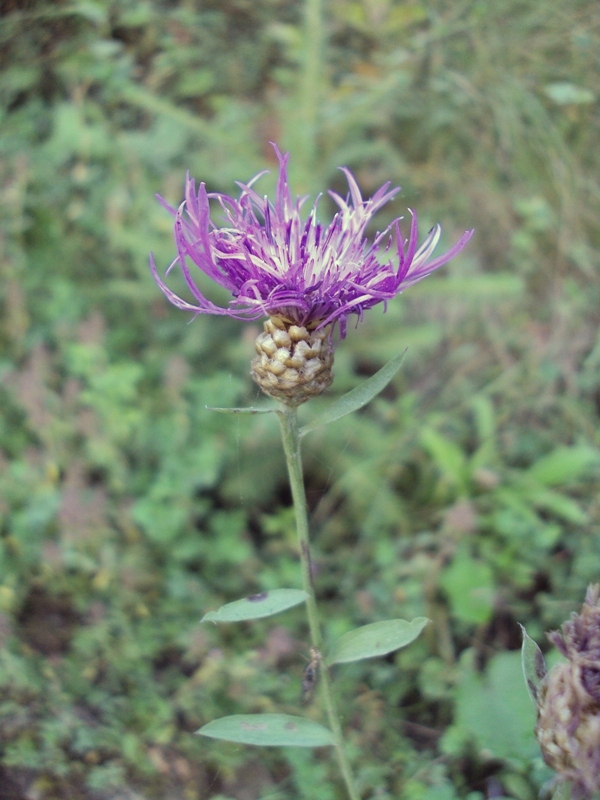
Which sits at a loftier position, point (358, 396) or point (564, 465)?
point (358, 396)

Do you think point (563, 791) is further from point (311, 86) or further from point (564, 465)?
point (311, 86)

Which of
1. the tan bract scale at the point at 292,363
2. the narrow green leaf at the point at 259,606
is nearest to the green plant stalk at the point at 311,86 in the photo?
the tan bract scale at the point at 292,363

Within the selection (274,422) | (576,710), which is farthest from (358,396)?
(274,422)

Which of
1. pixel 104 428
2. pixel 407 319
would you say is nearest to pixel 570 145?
pixel 407 319

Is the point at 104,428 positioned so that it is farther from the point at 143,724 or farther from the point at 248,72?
the point at 248,72

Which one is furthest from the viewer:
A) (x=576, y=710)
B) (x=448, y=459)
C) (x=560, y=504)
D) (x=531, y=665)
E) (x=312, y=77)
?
(x=312, y=77)

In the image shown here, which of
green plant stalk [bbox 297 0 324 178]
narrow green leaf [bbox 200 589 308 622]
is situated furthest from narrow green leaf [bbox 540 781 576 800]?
green plant stalk [bbox 297 0 324 178]

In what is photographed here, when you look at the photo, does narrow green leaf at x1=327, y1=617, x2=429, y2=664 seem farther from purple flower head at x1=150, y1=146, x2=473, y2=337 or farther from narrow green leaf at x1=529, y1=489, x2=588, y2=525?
narrow green leaf at x1=529, y1=489, x2=588, y2=525
